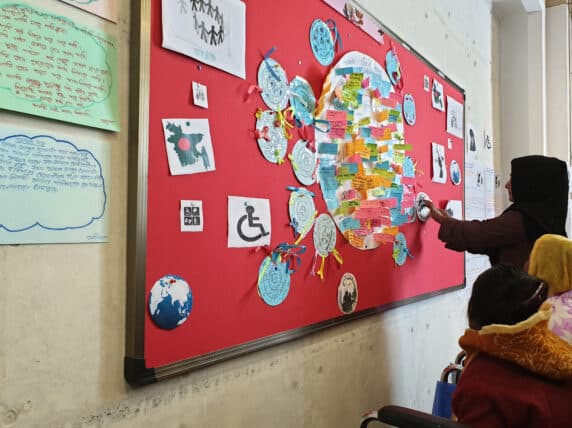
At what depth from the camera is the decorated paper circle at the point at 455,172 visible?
7.36 feet

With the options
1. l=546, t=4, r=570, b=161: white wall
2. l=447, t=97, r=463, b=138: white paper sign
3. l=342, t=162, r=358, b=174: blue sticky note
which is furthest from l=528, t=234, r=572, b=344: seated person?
l=546, t=4, r=570, b=161: white wall

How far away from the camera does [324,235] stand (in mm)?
1351

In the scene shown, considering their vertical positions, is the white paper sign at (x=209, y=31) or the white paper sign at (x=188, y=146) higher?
the white paper sign at (x=209, y=31)

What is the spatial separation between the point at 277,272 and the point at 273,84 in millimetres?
463

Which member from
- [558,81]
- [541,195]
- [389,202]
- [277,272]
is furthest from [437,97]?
[558,81]

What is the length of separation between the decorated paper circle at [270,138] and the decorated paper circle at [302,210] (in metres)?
0.12

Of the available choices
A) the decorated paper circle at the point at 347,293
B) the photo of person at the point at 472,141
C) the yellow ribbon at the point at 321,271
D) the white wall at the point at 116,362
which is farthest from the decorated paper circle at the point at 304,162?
the photo of person at the point at 472,141

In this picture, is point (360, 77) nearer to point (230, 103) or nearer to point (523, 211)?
point (230, 103)

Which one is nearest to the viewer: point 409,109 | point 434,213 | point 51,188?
point 51,188

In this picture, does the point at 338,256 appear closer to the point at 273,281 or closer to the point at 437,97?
the point at 273,281

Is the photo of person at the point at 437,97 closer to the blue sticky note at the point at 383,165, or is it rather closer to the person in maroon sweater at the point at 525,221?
the person in maroon sweater at the point at 525,221

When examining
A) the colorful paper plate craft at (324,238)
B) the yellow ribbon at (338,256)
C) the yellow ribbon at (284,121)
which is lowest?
the yellow ribbon at (338,256)

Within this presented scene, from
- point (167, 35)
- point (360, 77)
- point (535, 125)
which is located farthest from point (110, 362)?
point (535, 125)

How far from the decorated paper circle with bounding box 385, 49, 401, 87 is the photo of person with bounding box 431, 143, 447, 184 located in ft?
1.33
